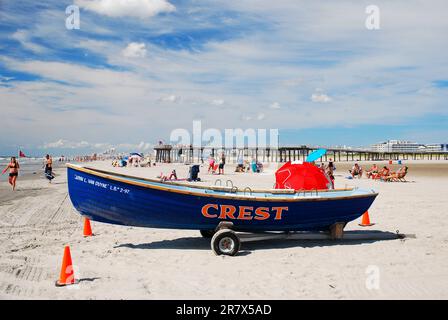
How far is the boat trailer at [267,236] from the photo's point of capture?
7.86m

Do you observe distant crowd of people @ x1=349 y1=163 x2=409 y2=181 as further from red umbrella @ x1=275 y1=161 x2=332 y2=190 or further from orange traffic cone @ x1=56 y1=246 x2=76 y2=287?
orange traffic cone @ x1=56 y1=246 x2=76 y2=287

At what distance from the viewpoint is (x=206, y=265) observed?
7.25 meters

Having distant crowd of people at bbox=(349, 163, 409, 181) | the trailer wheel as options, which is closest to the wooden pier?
distant crowd of people at bbox=(349, 163, 409, 181)

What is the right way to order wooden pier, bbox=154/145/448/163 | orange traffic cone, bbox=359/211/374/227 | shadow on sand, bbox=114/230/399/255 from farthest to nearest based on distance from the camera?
wooden pier, bbox=154/145/448/163 < orange traffic cone, bbox=359/211/374/227 < shadow on sand, bbox=114/230/399/255

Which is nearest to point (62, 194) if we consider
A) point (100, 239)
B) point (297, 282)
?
point (100, 239)

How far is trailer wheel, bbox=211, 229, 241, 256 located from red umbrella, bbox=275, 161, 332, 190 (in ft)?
7.23

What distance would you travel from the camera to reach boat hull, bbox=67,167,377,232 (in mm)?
7824

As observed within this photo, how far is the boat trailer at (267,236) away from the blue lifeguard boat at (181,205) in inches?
3.2

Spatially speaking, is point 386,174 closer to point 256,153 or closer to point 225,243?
point 225,243

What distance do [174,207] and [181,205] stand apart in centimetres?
15

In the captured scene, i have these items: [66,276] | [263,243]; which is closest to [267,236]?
[263,243]
